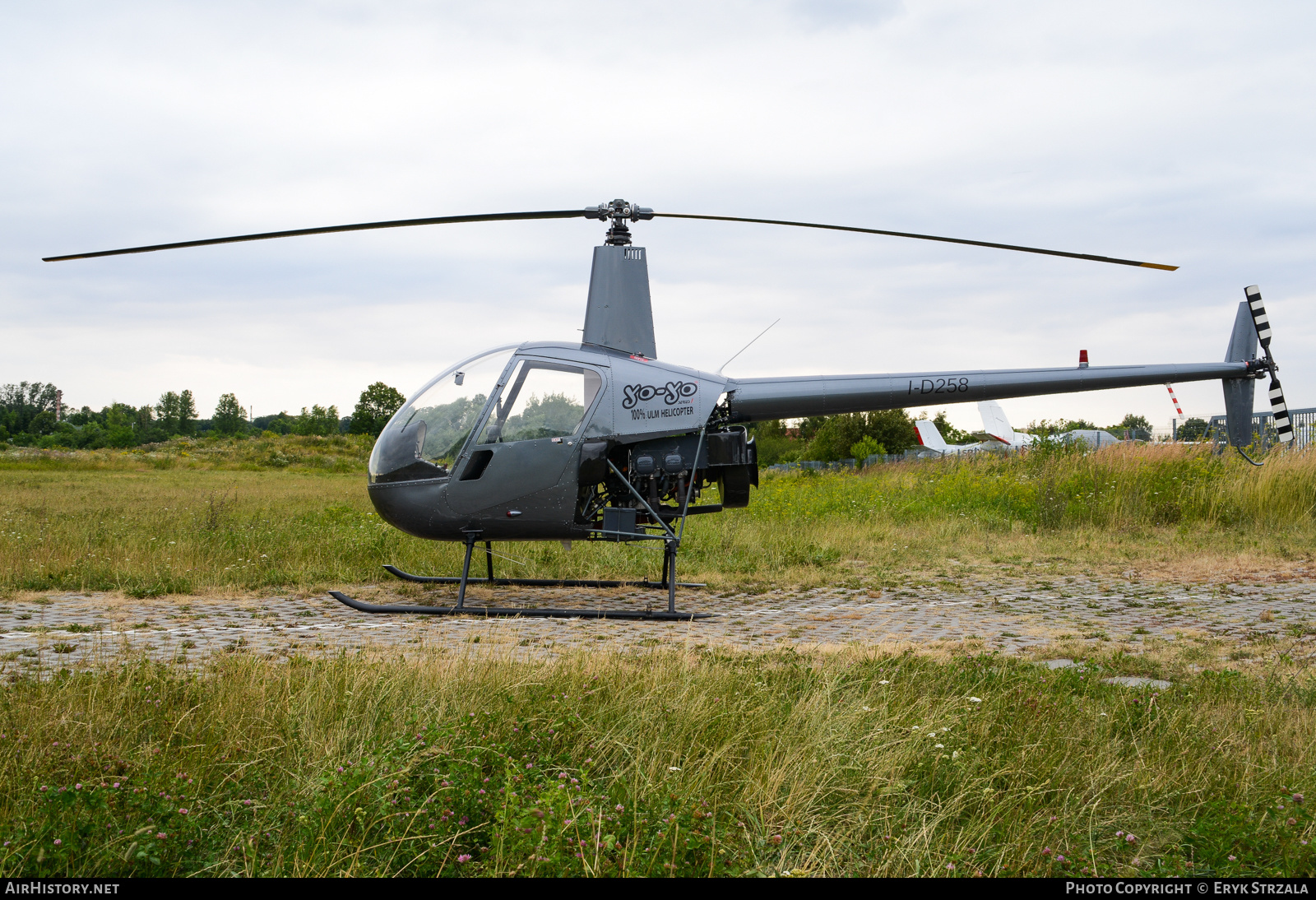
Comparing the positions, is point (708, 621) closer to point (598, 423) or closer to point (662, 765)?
point (598, 423)

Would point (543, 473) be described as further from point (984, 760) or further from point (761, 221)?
point (984, 760)

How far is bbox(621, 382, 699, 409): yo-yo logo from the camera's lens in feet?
27.0

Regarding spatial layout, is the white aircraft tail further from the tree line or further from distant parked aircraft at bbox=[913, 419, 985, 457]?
the tree line

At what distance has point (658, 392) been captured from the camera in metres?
8.28

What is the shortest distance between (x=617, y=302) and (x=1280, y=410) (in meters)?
7.37

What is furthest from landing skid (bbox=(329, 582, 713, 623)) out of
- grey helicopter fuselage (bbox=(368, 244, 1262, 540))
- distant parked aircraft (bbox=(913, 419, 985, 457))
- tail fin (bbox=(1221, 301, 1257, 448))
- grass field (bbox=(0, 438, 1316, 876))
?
distant parked aircraft (bbox=(913, 419, 985, 457))

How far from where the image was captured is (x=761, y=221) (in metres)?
8.12

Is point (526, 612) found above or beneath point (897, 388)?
beneath

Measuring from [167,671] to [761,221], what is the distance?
5906mm

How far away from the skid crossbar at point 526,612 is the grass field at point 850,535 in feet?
5.97

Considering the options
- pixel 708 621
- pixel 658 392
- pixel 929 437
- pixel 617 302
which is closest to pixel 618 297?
pixel 617 302

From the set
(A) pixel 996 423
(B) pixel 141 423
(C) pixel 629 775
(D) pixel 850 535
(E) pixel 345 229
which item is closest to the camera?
(C) pixel 629 775

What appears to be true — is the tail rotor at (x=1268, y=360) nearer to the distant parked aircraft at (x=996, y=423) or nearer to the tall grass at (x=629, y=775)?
the tall grass at (x=629, y=775)
